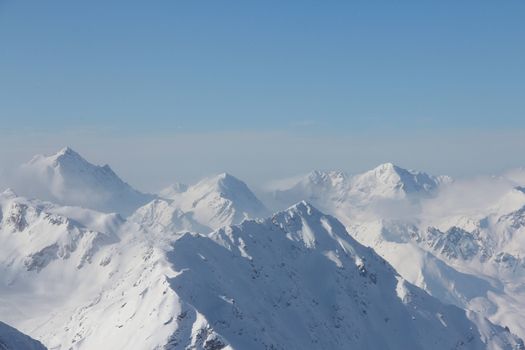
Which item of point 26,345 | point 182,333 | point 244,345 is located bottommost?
point 244,345

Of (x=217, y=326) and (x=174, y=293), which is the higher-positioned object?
(x=174, y=293)

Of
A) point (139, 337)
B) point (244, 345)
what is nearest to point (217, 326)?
point (244, 345)

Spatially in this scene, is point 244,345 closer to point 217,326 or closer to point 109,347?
point 217,326

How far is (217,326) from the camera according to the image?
196 m

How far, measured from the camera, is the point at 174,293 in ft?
646

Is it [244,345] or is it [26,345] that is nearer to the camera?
[26,345]

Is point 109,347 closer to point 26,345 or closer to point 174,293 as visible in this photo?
point 174,293

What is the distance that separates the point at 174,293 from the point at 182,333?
55.5 ft

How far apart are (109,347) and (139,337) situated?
16.6m

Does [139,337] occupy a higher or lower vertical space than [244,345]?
higher

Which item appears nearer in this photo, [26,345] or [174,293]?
[26,345]

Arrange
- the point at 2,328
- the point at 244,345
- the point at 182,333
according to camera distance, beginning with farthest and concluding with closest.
Answer: the point at 244,345 < the point at 182,333 < the point at 2,328

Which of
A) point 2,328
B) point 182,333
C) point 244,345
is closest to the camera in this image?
point 2,328

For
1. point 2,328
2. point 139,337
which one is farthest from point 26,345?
point 139,337
